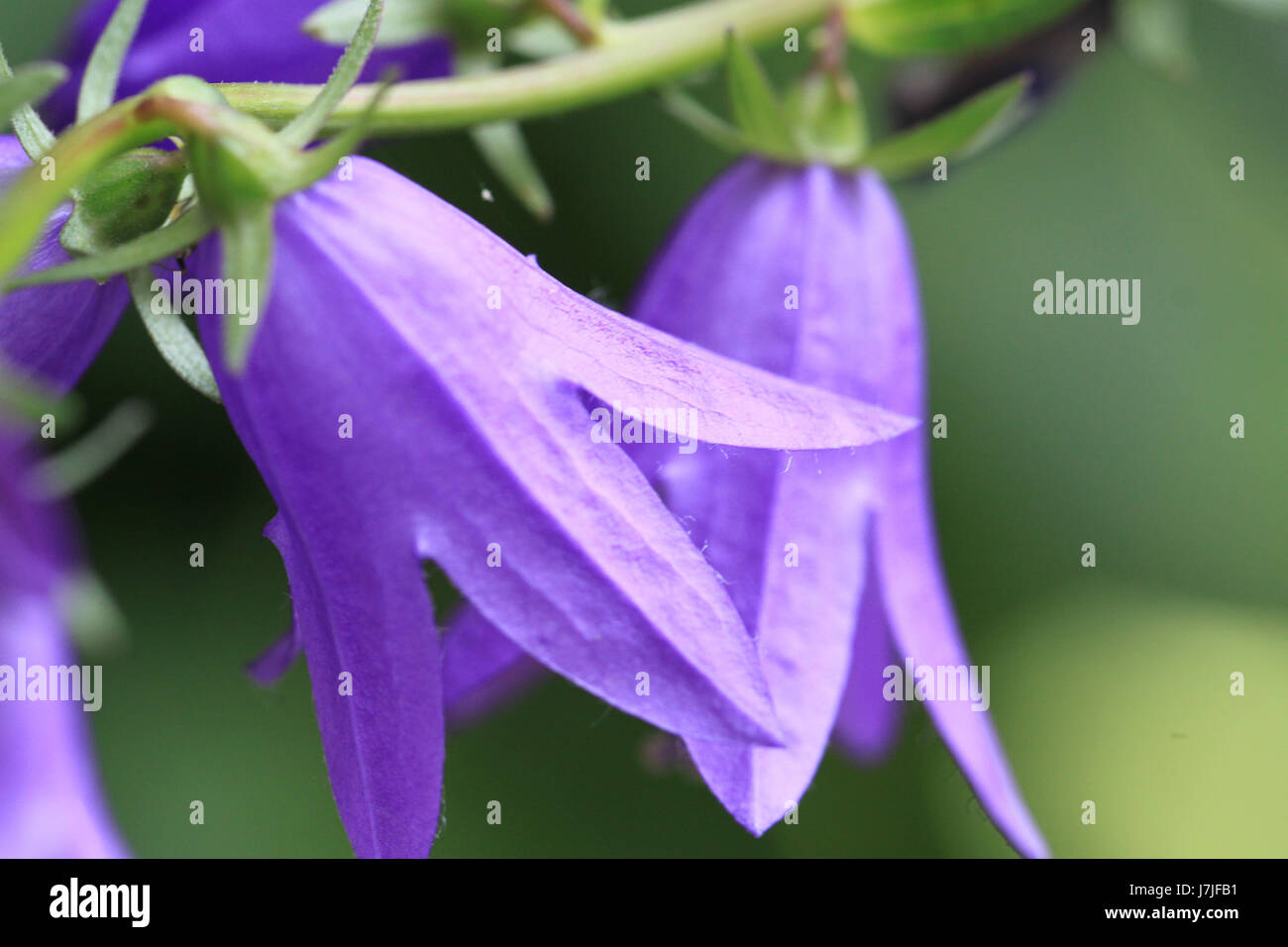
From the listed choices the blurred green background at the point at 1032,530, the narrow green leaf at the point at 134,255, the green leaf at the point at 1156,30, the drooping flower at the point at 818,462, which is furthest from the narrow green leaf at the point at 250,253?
the blurred green background at the point at 1032,530

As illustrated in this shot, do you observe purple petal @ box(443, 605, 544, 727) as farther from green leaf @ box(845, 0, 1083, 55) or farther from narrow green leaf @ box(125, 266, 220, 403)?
green leaf @ box(845, 0, 1083, 55)

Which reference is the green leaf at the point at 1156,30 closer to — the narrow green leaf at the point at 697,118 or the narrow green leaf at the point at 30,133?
the narrow green leaf at the point at 697,118

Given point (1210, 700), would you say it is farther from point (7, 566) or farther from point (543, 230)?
point (7, 566)

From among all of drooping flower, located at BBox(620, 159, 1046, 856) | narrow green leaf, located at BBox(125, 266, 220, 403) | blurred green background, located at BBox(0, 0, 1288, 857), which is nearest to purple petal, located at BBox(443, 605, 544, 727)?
drooping flower, located at BBox(620, 159, 1046, 856)

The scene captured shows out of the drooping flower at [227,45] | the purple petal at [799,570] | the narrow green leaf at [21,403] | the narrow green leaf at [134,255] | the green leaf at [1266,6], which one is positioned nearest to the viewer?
the narrow green leaf at [21,403]

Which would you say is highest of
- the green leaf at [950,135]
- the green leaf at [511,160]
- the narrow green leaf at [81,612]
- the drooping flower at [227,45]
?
the drooping flower at [227,45]

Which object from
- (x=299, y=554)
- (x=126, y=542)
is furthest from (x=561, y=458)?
(x=126, y=542)

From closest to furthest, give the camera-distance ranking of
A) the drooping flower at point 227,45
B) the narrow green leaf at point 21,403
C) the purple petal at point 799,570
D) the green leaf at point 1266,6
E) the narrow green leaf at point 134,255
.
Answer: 1. the narrow green leaf at point 21,403
2. the narrow green leaf at point 134,255
3. the purple petal at point 799,570
4. the drooping flower at point 227,45
5. the green leaf at point 1266,6
